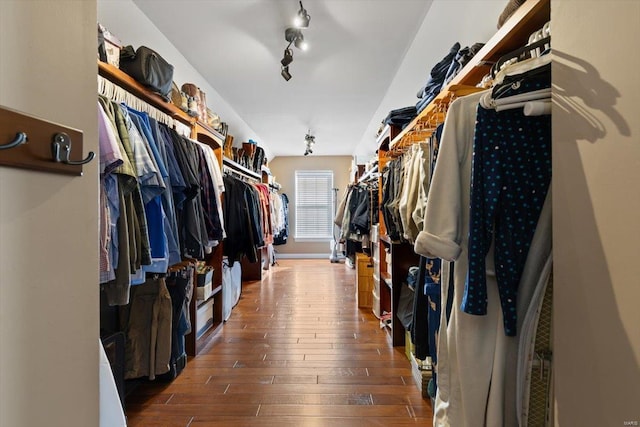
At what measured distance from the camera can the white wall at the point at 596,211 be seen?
1.49ft

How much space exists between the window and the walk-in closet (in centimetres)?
466

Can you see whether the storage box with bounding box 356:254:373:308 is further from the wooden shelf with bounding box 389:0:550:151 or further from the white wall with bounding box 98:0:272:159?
the white wall with bounding box 98:0:272:159

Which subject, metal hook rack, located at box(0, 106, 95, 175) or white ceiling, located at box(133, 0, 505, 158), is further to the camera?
white ceiling, located at box(133, 0, 505, 158)

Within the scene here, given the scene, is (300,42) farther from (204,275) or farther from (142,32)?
(204,275)

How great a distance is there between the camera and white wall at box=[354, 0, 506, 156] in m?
1.58

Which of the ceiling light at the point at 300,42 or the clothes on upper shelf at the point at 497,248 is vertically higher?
the ceiling light at the point at 300,42

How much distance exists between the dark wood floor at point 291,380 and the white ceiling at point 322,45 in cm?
212

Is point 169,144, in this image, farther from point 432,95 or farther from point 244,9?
point 432,95

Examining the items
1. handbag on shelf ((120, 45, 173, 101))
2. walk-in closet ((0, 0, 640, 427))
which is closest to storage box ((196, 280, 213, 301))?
walk-in closet ((0, 0, 640, 427))

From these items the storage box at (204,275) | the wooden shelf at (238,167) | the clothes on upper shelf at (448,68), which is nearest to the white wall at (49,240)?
the clothes on upper shelf at (448,68)

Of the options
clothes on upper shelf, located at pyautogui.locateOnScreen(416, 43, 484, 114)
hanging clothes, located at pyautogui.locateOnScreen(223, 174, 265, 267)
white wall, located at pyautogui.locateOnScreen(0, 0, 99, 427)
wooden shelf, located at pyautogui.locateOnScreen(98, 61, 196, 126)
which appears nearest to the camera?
white wall, located at pyautogui.locateOnScreen(0, 0, 99, 427)

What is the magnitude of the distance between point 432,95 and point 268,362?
7.01ft

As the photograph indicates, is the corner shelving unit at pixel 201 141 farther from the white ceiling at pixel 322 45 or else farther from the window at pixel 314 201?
the window at pixel 314 201

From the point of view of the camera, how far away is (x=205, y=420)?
168 cm
